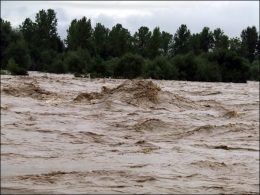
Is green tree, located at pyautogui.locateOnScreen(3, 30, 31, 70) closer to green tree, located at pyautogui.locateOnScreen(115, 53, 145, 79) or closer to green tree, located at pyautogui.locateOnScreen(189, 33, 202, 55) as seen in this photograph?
green tree, located at pyautogui.locateOnScreen(115, 53, 145, 79)

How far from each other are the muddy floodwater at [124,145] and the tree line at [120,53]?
15278 millimetres

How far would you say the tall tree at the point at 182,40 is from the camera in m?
54.9

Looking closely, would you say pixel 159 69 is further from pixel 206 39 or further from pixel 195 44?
pixel 206 39

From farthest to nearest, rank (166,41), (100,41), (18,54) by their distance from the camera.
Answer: (166,41) < (100,41) < (18,54)

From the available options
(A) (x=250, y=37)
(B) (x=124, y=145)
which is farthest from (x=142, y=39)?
(B) (x=124, y=145)

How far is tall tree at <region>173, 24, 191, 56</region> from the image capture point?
54.9 meters

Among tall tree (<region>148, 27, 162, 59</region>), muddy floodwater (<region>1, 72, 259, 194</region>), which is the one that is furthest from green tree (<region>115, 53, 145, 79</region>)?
muddy floodwater (<region>1, 72, 259, 194</region>)

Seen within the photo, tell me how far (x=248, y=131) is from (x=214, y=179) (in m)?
4.35

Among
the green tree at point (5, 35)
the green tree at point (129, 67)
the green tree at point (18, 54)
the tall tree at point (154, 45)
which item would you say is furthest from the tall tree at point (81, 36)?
the green tree at point (129, 67)

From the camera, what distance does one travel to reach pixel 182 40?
55000 millimetres

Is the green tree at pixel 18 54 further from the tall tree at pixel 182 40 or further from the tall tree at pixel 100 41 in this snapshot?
the tall tree at pixel 182 40

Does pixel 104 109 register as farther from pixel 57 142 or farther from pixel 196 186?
pixel 196 186

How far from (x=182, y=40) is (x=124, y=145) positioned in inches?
1873

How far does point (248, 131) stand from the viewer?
35.7ft
